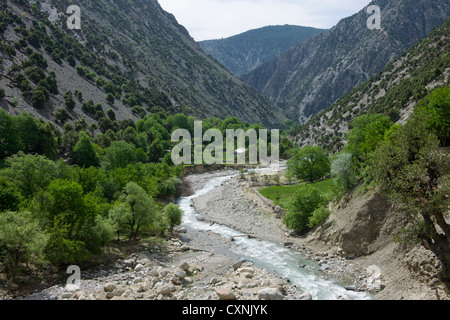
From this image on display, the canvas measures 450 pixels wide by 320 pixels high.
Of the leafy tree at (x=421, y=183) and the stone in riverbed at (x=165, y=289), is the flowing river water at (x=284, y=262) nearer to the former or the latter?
the leafy tree at (x=421, y=183)

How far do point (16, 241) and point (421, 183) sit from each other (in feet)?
90.3

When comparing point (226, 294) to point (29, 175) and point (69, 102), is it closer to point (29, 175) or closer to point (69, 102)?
point (29, 175)

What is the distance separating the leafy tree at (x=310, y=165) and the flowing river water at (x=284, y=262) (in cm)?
2947

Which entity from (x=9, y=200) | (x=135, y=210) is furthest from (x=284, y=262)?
(x=9, y=200)

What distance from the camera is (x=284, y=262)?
1209 inches

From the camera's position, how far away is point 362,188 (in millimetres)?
31703

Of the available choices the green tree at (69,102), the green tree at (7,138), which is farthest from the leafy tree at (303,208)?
the green tree at (69,102)

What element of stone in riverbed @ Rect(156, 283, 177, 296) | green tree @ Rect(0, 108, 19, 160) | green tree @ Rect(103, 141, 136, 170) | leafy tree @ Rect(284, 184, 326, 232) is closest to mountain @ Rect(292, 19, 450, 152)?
leafy tree @ Rect(284, 184, 326, 232)

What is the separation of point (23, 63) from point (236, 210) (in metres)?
84.6

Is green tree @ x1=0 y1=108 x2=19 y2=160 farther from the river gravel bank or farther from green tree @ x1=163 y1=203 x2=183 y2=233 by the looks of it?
the river gravel bank

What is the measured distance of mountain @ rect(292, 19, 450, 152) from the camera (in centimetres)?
7656

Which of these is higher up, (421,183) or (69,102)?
(69,102)

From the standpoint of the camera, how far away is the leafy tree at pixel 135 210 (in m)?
33.0
